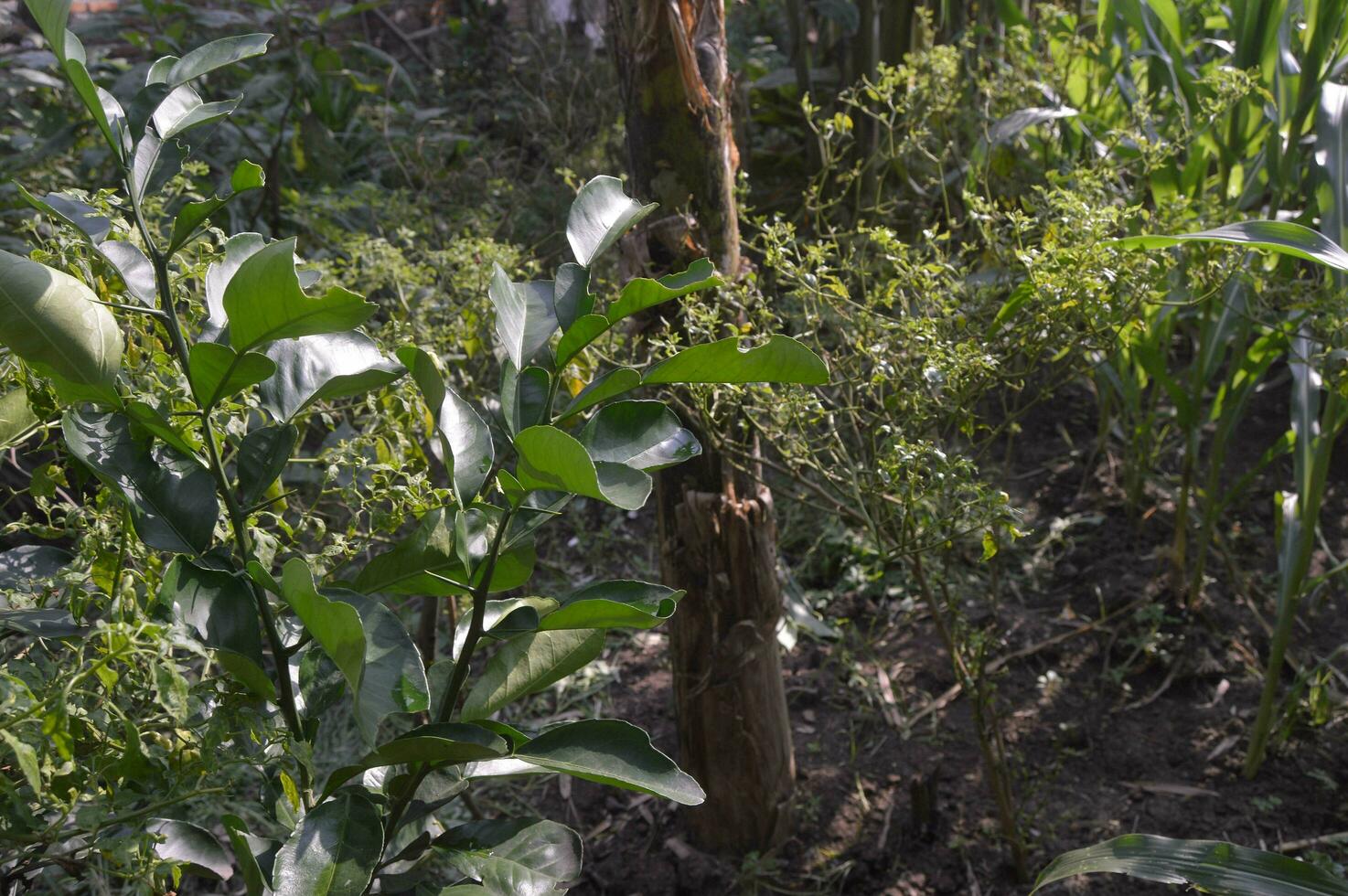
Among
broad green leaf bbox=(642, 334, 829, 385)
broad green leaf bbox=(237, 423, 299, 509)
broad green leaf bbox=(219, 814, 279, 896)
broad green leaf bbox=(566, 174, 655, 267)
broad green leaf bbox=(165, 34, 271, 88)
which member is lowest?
broad green leaf bbox=(219, 814, 279, 896)

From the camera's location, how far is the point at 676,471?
1.71 meters

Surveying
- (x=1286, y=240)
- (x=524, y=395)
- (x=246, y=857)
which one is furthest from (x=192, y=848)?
(x=1286, y=240)

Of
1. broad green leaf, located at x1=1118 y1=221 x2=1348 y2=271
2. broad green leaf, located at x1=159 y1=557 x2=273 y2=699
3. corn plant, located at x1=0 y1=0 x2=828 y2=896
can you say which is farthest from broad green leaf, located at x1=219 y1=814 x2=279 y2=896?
broad green leaf, located at x1=1118 y1=221 x2=1348 y2=271

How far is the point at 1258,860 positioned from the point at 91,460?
1428 millimetres

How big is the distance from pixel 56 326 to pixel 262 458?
21 centimetres

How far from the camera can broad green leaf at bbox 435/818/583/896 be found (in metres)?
0.86

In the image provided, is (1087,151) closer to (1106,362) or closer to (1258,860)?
(1106,362)

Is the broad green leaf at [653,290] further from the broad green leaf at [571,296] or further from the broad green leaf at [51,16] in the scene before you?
the broad green leaf at [51,16]

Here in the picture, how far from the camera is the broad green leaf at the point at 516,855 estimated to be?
2.82 feet

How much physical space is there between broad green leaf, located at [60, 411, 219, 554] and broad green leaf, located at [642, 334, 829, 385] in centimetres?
38

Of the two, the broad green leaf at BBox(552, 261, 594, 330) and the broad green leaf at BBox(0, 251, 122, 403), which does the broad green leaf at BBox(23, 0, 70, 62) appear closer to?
the broad green leaf at BBox(0, 251, 122, 403)

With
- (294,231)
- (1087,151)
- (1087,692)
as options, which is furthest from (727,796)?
(294,231)

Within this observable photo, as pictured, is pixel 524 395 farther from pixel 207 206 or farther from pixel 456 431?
pixel 207 206

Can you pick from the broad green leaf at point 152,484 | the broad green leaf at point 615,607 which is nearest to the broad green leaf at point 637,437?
the broad green leaf at point 615,607
